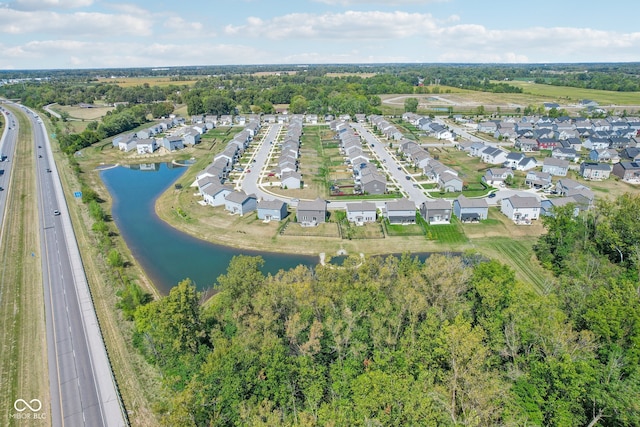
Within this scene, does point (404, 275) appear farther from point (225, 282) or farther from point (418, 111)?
point (418, 111)

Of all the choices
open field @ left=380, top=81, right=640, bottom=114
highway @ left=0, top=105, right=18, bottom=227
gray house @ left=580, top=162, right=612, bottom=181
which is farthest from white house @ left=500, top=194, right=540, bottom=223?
open field @ left=380, top=81, right=640, bottom=114

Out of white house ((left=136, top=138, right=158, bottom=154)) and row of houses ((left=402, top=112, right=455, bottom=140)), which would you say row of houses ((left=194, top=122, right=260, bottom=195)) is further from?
row of houses ((left=402, top=112, right=455, bottom=140))

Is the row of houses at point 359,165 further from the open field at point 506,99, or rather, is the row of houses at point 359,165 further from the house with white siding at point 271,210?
the open field at point 506,99

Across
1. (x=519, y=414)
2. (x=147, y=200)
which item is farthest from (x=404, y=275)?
(x=147, y=200)

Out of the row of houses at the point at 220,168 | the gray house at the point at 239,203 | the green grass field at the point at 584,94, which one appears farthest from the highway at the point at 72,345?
the green grass field at the point at 584,94

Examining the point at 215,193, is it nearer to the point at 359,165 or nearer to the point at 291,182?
the point at 291,182

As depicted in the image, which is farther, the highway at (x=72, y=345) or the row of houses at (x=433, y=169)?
the row of houses at (x=433, y=169)
